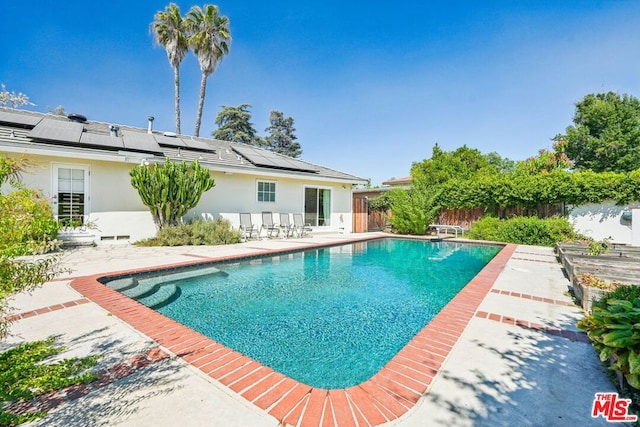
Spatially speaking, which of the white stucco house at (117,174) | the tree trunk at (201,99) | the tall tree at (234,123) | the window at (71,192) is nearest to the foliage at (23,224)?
the white stucco house at (117,174)

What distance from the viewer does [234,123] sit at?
37500mm

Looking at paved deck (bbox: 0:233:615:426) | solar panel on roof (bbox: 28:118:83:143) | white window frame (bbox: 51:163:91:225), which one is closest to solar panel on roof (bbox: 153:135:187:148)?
solar panel on roof (bbox: 28:118:83:143)

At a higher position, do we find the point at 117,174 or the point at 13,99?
the point at 117,174

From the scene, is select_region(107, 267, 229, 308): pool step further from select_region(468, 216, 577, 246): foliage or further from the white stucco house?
select_region(468, 216, 577, 246): foliage

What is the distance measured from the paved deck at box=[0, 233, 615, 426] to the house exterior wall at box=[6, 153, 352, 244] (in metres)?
6.08

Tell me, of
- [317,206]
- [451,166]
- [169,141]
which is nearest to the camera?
[169,141]

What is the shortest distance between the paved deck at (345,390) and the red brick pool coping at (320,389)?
1 cm

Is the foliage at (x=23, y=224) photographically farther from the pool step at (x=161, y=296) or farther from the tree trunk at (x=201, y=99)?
the tree trunk at (x=201, y=99)

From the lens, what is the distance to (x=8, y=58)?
576 inches

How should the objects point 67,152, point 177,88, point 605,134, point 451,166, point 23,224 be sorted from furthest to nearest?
point 605,134 < point 177,88 < point 451,166 < point 67,152 < point 23,224

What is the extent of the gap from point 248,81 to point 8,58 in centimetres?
1281

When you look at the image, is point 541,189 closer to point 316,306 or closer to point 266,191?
point 266,191

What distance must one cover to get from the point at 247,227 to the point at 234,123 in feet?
89.5

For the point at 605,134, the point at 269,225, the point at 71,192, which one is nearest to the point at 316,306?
the point at 269,225
